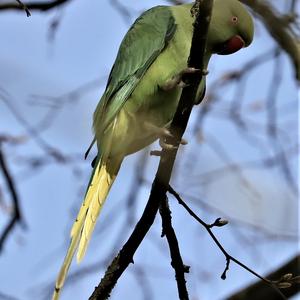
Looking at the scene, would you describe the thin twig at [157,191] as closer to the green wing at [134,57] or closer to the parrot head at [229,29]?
the green wing at [134,57]

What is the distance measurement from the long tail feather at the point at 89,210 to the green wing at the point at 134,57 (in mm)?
195

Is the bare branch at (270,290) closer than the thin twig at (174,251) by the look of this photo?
No

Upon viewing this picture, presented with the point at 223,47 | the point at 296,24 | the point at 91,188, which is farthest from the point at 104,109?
the point at 296,24

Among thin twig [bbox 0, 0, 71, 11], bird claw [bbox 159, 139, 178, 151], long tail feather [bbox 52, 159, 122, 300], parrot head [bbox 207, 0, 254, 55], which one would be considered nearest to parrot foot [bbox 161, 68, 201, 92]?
bird claw [bbox 159, 139, 178, 151]

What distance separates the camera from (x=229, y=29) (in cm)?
353

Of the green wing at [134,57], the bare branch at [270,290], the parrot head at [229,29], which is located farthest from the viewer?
the bare branch at [270,290]

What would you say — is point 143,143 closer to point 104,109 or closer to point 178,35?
point 104,109

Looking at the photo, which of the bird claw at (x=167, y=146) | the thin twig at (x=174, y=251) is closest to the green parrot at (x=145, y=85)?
the bird claw at (x=167, y=146)

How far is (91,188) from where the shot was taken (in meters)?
3.07

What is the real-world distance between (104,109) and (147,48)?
36 centimetres

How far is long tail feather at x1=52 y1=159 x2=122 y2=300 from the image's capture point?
9.08 ft

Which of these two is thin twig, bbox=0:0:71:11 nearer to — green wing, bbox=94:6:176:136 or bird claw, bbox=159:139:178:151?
green wing, bbox=94:6:176:136

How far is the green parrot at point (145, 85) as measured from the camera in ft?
10.2

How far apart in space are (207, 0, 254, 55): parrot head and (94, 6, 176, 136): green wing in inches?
8.8
